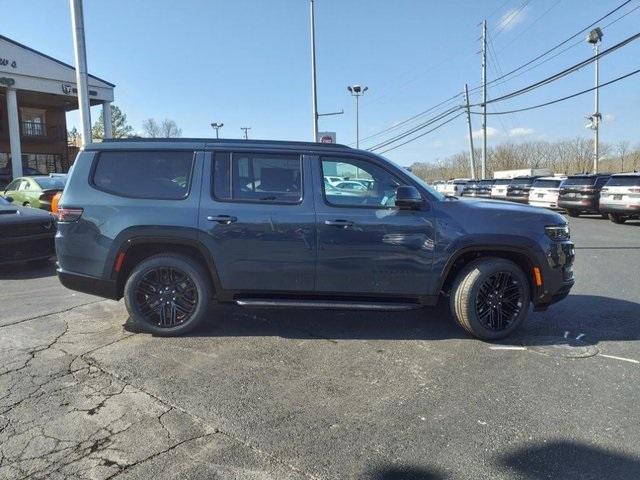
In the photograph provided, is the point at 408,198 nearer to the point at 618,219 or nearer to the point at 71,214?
the point at 71,214

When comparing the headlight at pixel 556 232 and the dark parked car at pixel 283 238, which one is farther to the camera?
the headlight at pixel 556 232

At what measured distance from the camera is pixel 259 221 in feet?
15.6

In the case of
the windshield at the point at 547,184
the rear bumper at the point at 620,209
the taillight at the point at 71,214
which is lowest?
the rear bumper at the point at 620,209


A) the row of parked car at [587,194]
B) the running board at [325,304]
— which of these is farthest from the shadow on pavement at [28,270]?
the row of parked car at [587,194]

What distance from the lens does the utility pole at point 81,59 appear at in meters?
10.8

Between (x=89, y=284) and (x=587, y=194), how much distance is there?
1923 centimetres

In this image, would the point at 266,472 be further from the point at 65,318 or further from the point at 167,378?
the point at 65,318

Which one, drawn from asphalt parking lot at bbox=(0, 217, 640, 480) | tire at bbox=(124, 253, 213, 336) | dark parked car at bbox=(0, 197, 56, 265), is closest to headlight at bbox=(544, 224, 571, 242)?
asphalt parking lot at bbox=(0, 217, 640, 480)

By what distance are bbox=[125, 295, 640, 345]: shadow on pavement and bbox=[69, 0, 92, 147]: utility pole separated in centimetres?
732

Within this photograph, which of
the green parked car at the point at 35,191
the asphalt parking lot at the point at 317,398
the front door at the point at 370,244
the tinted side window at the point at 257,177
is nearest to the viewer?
the asphalt parking lot at the point at 317,398

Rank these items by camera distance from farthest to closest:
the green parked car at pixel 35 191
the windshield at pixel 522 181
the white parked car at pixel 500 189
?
1. the white parked car at pixel 500 189
2. the windshield at pixel 522 181
3. the green parked car at pixel 35 191

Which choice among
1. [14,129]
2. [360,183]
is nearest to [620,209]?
[360,183]

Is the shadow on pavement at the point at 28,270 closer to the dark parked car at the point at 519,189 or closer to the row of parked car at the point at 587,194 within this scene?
the row of parked car at the point at 587,194

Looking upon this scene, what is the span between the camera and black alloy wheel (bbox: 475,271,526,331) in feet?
16.1
